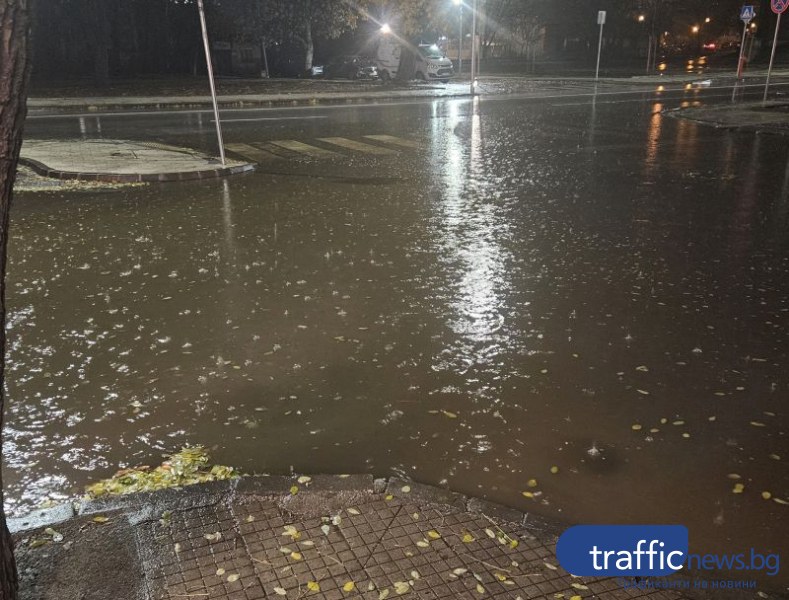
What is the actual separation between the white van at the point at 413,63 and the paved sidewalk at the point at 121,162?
24.1 m

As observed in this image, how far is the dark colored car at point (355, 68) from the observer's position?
3912cm

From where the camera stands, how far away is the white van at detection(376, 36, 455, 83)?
37.1 meters

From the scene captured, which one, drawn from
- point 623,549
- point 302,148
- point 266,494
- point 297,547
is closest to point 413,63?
point 302,148

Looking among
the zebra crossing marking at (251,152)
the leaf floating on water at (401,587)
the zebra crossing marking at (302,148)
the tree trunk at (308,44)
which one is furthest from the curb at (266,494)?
the tree trunk at (308,44)

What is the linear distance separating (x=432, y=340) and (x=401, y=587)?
280cm

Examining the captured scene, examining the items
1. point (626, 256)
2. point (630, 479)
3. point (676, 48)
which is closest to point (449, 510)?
point (630, 479)

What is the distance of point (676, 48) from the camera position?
71.8 meters

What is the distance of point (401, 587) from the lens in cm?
280

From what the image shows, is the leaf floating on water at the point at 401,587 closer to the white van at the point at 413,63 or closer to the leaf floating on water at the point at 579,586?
the leaf floating on water at the point at 579,586

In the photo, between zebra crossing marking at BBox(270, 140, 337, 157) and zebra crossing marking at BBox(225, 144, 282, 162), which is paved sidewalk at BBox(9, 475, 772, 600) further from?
zebra crossing marking at BBox(270, 140, 337, 157)

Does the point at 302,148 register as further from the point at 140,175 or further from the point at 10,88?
the point at 10,88

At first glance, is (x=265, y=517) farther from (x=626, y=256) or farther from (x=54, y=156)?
(x=54, y=156)

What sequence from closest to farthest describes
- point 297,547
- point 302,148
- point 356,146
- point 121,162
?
point 297,547, point 121,162, point 302,148, point 356,146

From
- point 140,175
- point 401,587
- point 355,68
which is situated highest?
point 355,68
